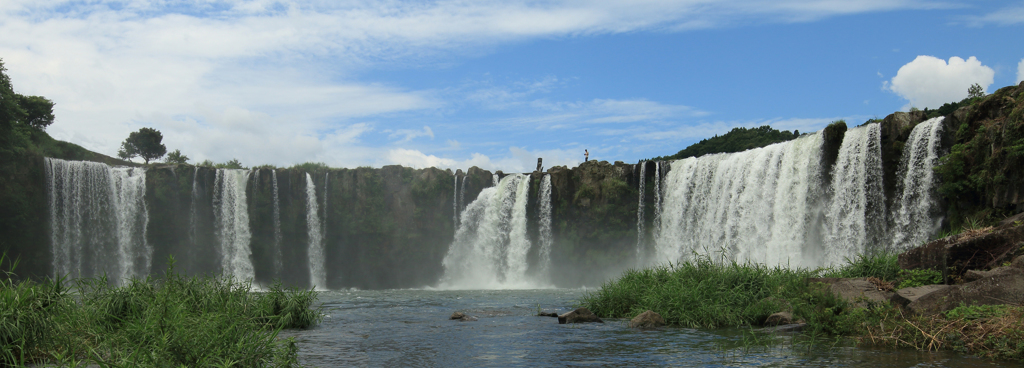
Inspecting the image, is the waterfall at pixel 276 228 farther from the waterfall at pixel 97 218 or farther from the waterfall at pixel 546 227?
the waterfall at pixel 546 227

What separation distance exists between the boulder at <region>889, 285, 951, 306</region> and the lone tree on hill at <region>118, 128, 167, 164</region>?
86.5 meters

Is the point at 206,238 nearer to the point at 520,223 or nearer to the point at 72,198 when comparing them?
the point at 72,198

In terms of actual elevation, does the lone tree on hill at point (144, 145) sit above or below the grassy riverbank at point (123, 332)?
above

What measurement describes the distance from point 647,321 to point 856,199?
14624 millimetres

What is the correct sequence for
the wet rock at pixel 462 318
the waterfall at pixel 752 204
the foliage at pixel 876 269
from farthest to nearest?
the waterfall at pixel 752 204 → the wet rock at pixel 462 318 → the foliage at pixel 876 269

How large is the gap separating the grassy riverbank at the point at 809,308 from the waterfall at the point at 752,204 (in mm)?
8223

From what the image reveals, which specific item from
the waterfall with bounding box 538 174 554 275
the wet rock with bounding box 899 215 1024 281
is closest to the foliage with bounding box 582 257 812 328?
the wet rock with bounding box 899 215 1024 281

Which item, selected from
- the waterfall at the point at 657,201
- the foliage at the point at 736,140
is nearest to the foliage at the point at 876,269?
the waterfall at the point at 657,201

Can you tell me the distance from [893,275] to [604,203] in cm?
2869

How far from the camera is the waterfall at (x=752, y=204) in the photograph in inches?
1071

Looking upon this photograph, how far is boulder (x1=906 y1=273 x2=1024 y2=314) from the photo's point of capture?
33.7ft

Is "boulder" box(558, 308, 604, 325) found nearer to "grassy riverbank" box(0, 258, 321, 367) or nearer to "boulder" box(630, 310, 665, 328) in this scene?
"boulder" box(630, 310, 665, 328)

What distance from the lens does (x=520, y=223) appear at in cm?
4412

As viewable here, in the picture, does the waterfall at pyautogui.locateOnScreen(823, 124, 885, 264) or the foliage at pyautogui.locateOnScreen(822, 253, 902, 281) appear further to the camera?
the waterfall at pyautogui.locateOnScreen(823, 124, 885, 264)
